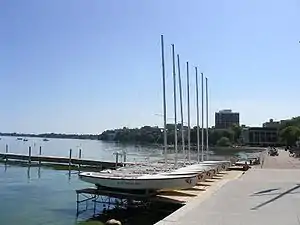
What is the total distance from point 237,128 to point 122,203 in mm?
155786

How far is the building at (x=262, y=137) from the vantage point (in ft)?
579

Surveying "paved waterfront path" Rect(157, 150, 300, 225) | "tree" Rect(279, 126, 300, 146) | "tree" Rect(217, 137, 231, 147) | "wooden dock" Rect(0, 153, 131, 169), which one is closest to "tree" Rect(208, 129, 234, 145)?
"tree" Rect(217, 137, 231, 147)

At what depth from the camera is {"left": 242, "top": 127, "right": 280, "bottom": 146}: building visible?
177 m

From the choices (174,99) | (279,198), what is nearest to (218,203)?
(279,198)

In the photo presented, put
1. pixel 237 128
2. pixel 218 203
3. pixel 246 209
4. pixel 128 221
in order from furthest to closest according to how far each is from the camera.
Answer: pixel 237 128
pixel 128 221
pixel 218 203
pixel 246 209

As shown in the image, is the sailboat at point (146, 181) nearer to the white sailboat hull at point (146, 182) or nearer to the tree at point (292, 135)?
the white sailboat hull at point (146, 182)

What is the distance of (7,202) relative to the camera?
3155 cm

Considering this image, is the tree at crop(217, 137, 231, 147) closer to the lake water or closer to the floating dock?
the floating dock

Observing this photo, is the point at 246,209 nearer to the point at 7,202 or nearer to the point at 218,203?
the point at 218,203

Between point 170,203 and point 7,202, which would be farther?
point 7,202

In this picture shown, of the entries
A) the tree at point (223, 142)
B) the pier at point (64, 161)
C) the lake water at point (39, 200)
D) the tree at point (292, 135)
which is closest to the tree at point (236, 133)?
the tree at point (223, 142)

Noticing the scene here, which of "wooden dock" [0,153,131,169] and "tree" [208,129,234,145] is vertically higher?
"tree" [208,129,234,145]

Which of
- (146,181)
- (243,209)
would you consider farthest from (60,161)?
(243,209)

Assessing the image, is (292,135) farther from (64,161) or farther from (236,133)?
(64,161)
